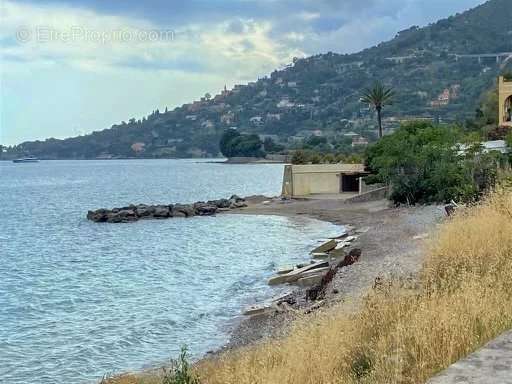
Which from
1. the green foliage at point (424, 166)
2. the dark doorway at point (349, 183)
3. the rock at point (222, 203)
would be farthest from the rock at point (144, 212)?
the green foliage at point (424, 166)

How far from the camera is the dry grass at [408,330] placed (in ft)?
18.8

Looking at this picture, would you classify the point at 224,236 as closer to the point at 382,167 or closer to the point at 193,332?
the point at 382,167

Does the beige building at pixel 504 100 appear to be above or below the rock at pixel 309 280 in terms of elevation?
above

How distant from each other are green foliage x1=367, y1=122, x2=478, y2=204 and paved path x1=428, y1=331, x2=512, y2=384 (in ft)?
92.4

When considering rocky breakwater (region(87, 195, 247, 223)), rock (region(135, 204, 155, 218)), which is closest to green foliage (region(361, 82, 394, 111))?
rocky breakwater (region(87, 195, 247, 223))

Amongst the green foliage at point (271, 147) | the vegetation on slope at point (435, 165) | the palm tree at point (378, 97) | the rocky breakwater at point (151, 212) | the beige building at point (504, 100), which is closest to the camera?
the vegetation on slope at point (435, 165)

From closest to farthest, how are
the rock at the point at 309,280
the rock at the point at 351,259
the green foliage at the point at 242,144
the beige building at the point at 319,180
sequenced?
the rock at the point at 309,280
the rock at the point at 351,259
the beige building at the point at 319,180
the green foliage at the point at 242,144

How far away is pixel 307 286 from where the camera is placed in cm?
2088

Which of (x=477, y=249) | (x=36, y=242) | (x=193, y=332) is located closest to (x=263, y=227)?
(x=36, y=242)

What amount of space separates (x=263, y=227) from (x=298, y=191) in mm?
18853

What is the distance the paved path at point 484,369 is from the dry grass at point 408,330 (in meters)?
0.76

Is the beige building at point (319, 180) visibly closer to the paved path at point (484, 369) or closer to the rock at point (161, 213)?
the rock at point (161, 213)

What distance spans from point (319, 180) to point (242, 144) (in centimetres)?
12582

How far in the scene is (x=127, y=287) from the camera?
25453mm
